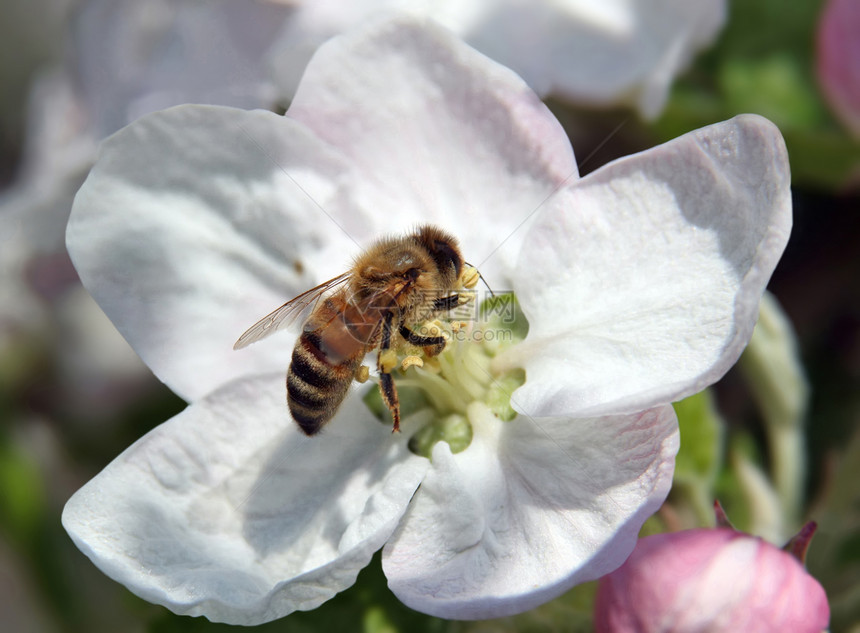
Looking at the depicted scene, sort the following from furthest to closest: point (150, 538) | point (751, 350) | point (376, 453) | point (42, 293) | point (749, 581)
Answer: point (42, 293) < point (751, 350) < point (376, 453) < point (150, 538) < point (749, 581)

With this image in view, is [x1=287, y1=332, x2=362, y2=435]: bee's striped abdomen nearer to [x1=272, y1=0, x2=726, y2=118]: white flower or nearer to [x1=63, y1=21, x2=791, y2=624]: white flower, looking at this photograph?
[x1=63, y1=21, x2=791, y2=624]: white flower

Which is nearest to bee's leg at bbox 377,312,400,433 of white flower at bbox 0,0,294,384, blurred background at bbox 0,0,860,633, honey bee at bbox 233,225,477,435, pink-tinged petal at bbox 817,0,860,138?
honey bee at bbox 233,225,477,435

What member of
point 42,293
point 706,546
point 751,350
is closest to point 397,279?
point 706,546

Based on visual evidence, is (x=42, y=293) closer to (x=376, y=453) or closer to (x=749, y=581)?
(x=376, y=453)

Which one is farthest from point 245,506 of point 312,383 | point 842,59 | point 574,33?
point 842,59

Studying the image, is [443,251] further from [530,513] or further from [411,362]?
[530,513]

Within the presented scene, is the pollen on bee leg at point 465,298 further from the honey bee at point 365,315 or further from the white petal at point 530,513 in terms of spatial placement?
the white petal at point 530,513
